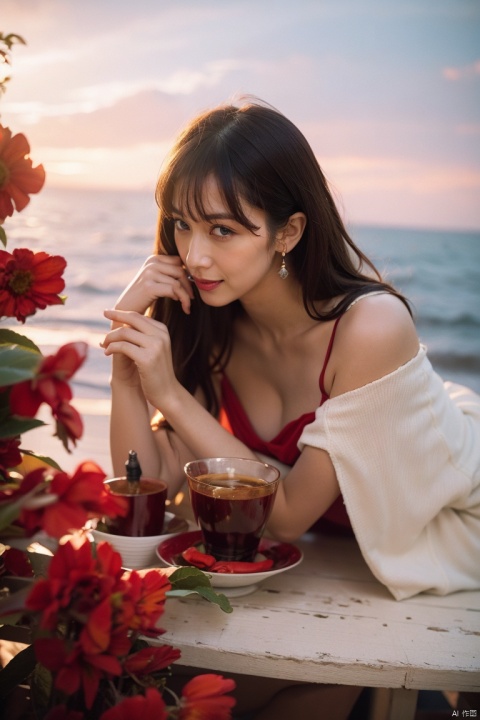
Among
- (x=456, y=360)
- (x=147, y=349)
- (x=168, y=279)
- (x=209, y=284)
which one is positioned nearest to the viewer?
(x=147, y=349)

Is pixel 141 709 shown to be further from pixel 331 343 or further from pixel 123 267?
pixel 123 267

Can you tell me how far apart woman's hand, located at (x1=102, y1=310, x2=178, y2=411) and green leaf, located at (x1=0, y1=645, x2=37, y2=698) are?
2.26ft

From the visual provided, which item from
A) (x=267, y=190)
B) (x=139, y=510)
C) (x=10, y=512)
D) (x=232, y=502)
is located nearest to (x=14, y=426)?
(x=10, y=512)

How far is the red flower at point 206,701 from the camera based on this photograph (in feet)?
2.31

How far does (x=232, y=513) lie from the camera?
3.81 feet

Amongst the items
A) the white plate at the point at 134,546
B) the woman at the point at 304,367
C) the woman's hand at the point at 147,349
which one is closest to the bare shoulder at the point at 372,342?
the woman at the point at 304,367

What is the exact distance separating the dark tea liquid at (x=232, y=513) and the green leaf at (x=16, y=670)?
39cm

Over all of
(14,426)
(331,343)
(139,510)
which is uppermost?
(14,426)

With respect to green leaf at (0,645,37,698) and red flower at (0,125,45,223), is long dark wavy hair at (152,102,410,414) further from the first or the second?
green leaf at (0,645,37,698)

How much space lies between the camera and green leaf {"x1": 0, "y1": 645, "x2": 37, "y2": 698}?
83 centimetres

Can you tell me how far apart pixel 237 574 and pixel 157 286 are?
2.41 feet

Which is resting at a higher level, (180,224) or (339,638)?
(180,224)

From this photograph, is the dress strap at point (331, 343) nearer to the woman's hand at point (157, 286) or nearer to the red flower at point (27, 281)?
the woman's hand at point (157, 286)

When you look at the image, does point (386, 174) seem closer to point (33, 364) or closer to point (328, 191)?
point (328, 191)
